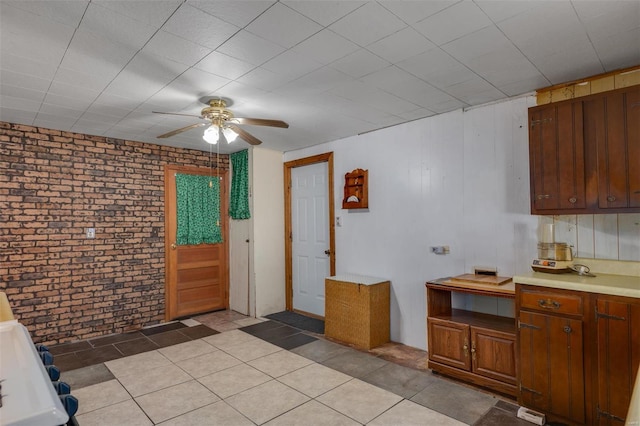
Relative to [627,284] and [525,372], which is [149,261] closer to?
[525,372]

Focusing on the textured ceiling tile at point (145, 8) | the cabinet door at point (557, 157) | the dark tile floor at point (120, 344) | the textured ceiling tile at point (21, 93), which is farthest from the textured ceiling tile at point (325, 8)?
the dark tile floor at point (120, 344)

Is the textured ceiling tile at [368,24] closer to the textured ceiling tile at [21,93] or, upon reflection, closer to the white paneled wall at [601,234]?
the white paneled wall at [601,234]

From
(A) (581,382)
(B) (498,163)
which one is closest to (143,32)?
(B) (498,163)

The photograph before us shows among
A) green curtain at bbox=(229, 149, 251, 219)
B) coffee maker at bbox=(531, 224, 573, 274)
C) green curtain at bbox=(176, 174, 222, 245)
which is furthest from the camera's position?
green curtain at bbox=(229, 149, 251, 219)

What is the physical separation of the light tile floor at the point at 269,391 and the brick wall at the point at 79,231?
3.81 feet

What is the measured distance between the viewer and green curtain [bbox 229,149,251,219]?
17.5 ft

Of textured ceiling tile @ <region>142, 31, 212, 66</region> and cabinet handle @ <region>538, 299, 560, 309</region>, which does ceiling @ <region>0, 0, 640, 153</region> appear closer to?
textured ceiling tile @ <region>142, 31, 212, 66</region>

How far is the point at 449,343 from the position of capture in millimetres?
3111

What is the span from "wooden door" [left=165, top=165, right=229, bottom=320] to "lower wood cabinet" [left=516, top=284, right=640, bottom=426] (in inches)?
171

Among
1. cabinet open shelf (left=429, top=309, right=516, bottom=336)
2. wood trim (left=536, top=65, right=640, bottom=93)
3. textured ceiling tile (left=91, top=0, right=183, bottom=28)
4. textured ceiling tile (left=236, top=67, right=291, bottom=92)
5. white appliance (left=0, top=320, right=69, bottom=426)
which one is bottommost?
cabinet open shelf (left=429, top=309, right=516, bottom=336)

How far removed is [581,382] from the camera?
229cm

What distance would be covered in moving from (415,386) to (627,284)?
171 centimetres

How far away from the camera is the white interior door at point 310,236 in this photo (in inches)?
199

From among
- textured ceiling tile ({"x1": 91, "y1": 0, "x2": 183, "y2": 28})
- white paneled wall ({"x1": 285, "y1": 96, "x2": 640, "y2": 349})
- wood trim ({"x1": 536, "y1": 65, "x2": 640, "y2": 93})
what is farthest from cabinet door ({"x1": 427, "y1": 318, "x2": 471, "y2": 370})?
textured ceiling tile ({"x1": 91, "y1": 0, "x2": 183, "y2": 28})
